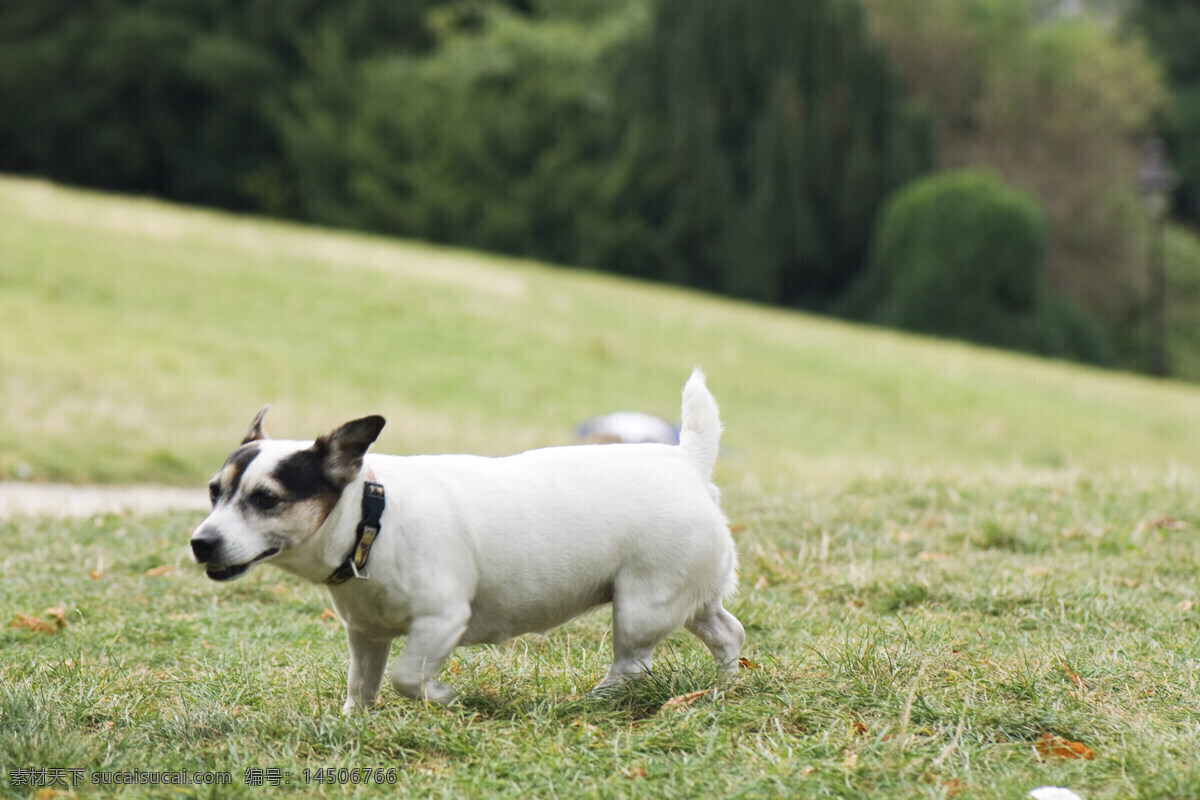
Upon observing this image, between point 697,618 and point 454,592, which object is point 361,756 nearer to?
point 454,592

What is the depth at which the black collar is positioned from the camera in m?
4.03

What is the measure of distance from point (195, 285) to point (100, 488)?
37.0ft

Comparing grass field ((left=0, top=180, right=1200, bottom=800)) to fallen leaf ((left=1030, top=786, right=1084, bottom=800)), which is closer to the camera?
fallen leaf ((left=1030, top=786, right=1084, bottom=800))

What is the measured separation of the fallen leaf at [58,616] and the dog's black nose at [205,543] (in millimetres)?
2285

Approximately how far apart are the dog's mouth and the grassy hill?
6.14 m

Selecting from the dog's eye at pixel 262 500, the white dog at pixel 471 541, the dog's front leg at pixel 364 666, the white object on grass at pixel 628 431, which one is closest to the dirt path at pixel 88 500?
the white object on grass at pixel 628 431

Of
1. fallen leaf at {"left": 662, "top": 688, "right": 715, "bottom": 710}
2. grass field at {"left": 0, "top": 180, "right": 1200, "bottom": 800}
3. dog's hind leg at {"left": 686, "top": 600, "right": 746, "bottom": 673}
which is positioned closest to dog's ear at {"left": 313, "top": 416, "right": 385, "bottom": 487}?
grass field at {"left": 0, "top": 180, "right": 1200, "bottom": 800}

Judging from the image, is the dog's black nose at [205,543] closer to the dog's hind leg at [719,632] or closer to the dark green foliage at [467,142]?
the dog's hind leg at [719,632]

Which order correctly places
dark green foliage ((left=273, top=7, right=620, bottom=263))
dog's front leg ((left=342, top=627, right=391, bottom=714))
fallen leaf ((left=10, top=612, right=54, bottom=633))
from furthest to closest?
dark green foliage ((left=273, top=7, right=620, bottom=263))
fallen leaf ((left=10, top=612, right=54, bottom=633))
dog's front leg ((left=342, top=627, right=391, bottom=714))

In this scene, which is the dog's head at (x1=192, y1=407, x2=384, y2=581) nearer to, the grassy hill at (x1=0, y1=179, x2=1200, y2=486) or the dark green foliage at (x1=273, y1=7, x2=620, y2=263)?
the grassy hill at (x1=0, y1=179, x2=1200, y2=486)

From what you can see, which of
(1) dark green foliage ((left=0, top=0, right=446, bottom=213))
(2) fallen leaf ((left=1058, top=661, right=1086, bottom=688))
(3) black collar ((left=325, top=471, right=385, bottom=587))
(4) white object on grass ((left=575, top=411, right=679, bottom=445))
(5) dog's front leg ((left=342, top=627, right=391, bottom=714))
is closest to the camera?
(3) black collar ((left=325, top=471, right=385, bottom=587))

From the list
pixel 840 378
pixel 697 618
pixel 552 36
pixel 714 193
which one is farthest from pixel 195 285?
pixel 552 36

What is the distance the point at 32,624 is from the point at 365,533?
2447 mm

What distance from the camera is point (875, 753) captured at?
12.0ft
